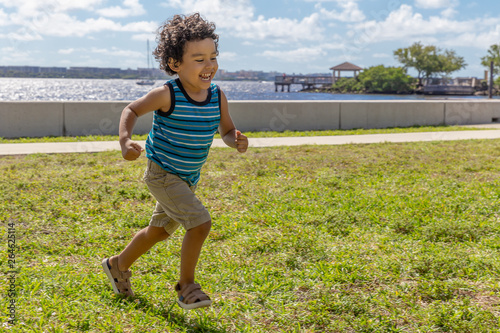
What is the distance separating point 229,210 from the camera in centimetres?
532

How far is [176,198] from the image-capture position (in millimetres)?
2779

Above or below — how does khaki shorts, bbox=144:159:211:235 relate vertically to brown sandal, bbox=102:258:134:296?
above

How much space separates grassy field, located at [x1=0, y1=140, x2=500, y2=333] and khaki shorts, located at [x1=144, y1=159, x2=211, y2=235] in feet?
2.00

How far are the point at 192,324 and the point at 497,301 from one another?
75.3 inches

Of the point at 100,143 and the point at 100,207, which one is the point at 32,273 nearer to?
the point at 100,207

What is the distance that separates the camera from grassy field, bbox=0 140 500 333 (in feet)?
9.76

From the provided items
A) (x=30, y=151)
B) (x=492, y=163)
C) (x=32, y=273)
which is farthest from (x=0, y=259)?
(x=492, y=163)

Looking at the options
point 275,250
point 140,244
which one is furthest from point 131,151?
point 275,250

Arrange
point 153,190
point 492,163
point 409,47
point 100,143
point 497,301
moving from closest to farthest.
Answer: point 153,190
point 497,301
point 492,163
point 100,143
point 409,47

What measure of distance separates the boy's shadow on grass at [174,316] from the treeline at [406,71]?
11288 cm

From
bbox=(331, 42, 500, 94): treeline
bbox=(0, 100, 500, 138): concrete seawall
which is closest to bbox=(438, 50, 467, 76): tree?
bbox=(331, 42, 500, 94): treeline

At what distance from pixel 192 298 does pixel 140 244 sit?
494 mm

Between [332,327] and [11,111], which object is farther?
[11,111]

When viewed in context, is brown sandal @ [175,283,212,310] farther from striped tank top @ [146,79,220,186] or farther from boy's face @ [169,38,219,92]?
boy's face @ [169,38,219,92]
